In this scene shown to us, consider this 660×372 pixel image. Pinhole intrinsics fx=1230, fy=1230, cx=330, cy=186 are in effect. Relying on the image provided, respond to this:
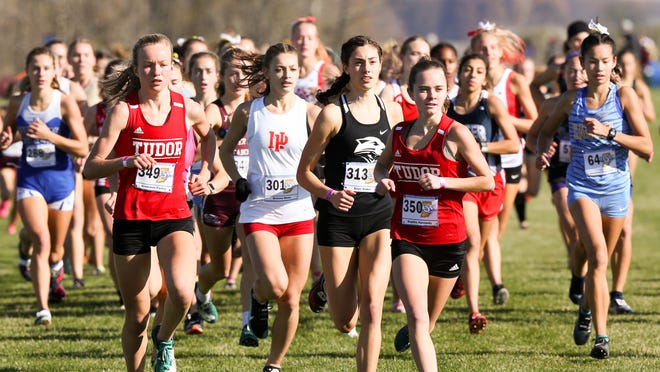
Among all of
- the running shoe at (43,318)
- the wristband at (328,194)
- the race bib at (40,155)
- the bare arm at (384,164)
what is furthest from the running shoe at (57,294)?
the bare arm at (384,164)

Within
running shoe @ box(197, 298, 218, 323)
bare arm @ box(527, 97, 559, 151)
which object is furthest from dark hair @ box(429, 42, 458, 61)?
running shoe @ box(197, 298, 218, 323)

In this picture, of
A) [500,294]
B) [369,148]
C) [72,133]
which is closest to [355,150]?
[369,148]

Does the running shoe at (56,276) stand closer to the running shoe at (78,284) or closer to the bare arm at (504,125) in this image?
the running shoe at (78,284)

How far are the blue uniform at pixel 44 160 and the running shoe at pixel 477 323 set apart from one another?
3477 millimetres

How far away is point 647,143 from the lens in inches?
320

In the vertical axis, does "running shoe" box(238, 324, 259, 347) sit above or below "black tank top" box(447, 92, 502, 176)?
below

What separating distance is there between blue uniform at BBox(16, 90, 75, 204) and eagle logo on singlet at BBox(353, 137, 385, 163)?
11.9 ft

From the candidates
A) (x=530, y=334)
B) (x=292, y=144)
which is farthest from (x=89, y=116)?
(x=530, y=334)

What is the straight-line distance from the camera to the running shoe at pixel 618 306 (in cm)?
1016

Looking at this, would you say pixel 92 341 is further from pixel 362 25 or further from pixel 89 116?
pixel 362 25

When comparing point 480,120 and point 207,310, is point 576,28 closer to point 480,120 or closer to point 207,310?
point 480,120

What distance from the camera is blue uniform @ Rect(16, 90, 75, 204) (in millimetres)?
9859

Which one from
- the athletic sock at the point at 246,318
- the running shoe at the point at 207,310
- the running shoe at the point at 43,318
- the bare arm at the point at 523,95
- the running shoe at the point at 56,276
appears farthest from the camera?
the running shoe at the point at 56,276

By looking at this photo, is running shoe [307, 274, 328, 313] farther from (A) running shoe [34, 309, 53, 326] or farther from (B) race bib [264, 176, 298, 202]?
(A) running shoe [34, 309, 53, 326]
